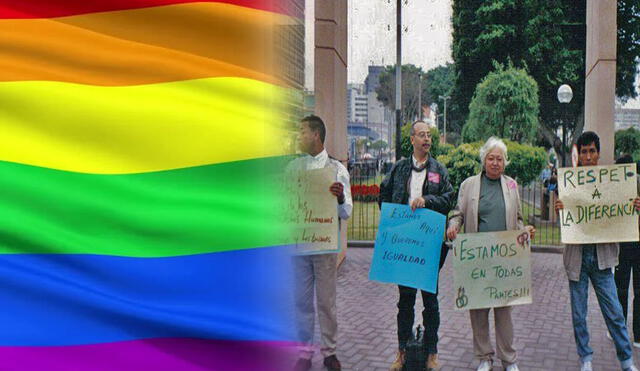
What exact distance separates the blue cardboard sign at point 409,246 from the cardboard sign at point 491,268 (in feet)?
0.60

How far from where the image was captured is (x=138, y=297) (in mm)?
1193

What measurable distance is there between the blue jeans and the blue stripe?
4.21 meters

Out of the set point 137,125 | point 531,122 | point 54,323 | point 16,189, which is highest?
point 531,122

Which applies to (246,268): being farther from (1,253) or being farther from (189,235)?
(1,253)

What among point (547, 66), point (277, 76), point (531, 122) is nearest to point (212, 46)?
point (277, 76)

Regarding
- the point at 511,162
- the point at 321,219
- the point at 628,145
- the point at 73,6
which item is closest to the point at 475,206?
the point at 321,219

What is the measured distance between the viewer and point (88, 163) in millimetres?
1185

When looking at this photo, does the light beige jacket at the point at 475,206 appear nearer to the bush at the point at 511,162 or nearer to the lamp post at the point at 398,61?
the bush at the point at 511,162

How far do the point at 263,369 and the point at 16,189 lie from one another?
23.3 inches

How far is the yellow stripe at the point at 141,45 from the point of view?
1171 mm

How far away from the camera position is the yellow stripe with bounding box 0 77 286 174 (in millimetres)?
1175

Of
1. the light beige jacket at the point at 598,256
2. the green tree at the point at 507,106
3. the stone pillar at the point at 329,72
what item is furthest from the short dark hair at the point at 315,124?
the green tree at the point at 507,106

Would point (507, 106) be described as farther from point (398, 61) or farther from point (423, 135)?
point (423, 135)

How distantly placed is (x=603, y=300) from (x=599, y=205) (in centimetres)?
74
